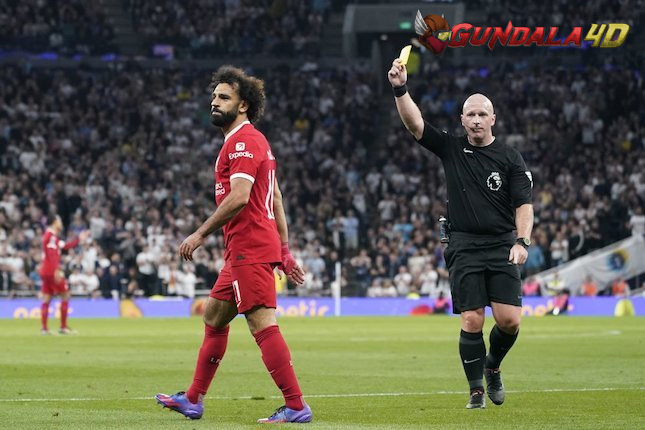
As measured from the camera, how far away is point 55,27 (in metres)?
50.6

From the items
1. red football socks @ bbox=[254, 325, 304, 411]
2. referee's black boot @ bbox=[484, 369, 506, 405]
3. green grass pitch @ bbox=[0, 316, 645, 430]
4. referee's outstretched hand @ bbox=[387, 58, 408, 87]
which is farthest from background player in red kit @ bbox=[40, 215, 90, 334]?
red football socks @ bbox=[254, 325, 304, 411]

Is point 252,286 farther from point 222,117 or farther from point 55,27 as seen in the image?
point 55,27

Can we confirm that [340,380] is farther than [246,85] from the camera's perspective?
Yes

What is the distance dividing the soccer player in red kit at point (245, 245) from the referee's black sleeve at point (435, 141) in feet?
5.16

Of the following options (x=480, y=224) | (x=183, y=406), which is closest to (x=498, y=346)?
(x=480, y=224)

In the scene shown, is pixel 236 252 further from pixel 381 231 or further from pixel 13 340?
pixel 381 231

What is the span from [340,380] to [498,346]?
3879mm

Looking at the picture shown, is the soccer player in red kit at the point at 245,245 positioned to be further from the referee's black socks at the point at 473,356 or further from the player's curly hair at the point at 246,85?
the referee's black socks at the point at 473,356

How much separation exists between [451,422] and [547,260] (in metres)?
29.7

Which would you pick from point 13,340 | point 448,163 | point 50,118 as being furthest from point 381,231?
point 448,163

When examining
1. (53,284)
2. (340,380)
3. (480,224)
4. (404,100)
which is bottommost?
(340,380)

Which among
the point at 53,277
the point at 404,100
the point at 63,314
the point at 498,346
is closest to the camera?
the point at 404,100

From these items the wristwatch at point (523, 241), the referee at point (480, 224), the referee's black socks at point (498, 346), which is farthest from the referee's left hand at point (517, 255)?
the referee's black socks at point (498, 346)

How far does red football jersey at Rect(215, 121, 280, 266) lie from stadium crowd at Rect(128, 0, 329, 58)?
1631 inches
